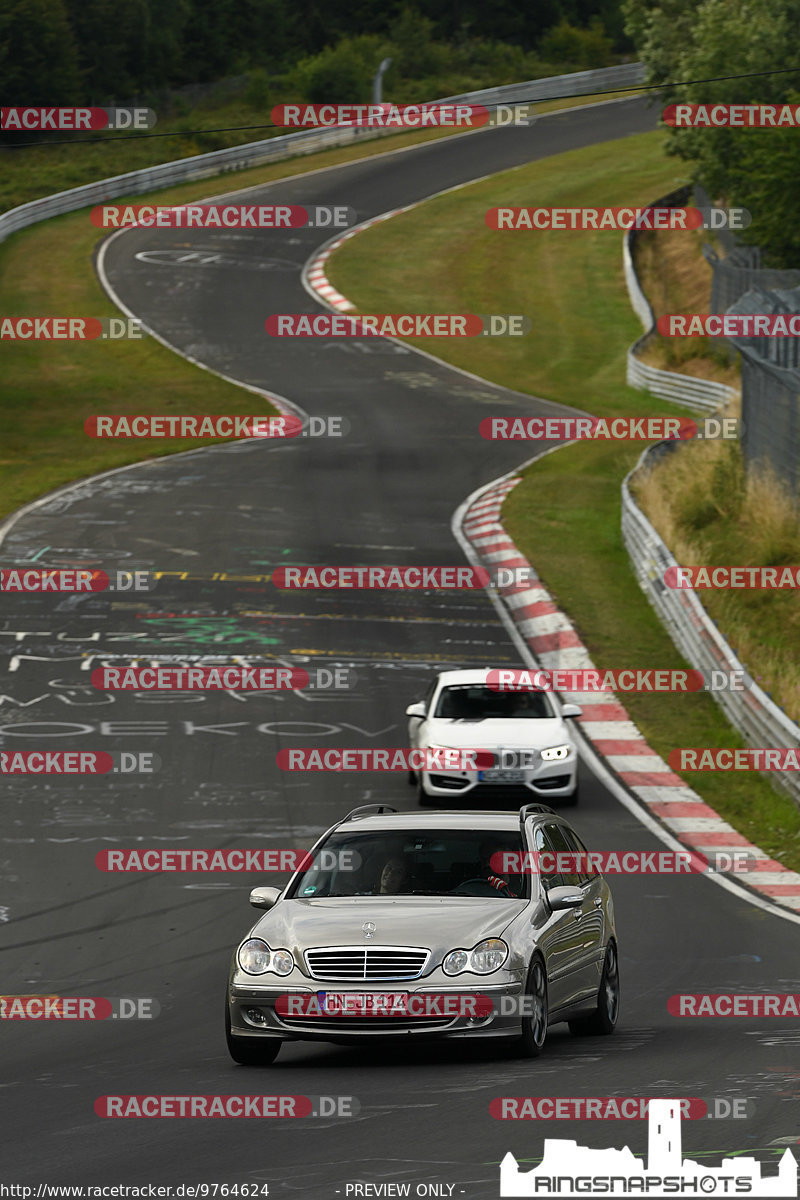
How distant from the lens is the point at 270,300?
2159 inches

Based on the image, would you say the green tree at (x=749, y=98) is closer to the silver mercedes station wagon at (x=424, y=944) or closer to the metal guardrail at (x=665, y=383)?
the metal guardrail at (x=665, y=383)

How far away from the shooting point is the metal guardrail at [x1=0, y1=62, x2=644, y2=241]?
6469 centimetres

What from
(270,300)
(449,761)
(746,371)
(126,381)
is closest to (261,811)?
(449,761)

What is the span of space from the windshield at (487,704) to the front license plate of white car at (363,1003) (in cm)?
1032

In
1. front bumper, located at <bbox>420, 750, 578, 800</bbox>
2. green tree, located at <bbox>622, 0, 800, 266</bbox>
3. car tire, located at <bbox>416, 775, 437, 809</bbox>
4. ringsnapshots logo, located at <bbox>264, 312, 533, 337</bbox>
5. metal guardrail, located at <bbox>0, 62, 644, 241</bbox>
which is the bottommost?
ringsnapshots logo, located at <bbox>264, 312, 533, 337</bbox>

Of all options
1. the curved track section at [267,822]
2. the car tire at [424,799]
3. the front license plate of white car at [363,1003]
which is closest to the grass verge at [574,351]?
the curved track section at [267,822]

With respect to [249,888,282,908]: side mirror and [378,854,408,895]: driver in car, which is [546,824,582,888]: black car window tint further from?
[249,888,282,908]: side mirror

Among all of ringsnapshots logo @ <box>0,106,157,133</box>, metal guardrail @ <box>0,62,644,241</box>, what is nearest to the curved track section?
metal guardrail @ <box>0,62,644,241</box>

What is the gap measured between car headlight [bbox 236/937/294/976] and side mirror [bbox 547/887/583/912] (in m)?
1.59

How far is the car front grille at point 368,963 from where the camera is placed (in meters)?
9.59

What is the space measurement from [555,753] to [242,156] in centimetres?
5619

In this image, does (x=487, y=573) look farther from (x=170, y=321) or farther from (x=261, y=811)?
(x=170, y=321)

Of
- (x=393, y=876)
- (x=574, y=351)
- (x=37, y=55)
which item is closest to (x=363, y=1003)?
(x=393, y=876)

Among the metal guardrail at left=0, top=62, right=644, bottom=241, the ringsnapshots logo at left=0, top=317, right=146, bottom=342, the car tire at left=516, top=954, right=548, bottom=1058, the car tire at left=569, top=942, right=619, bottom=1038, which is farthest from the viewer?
the metal guardrail at left=0, top=62, right=644, bottom=241
